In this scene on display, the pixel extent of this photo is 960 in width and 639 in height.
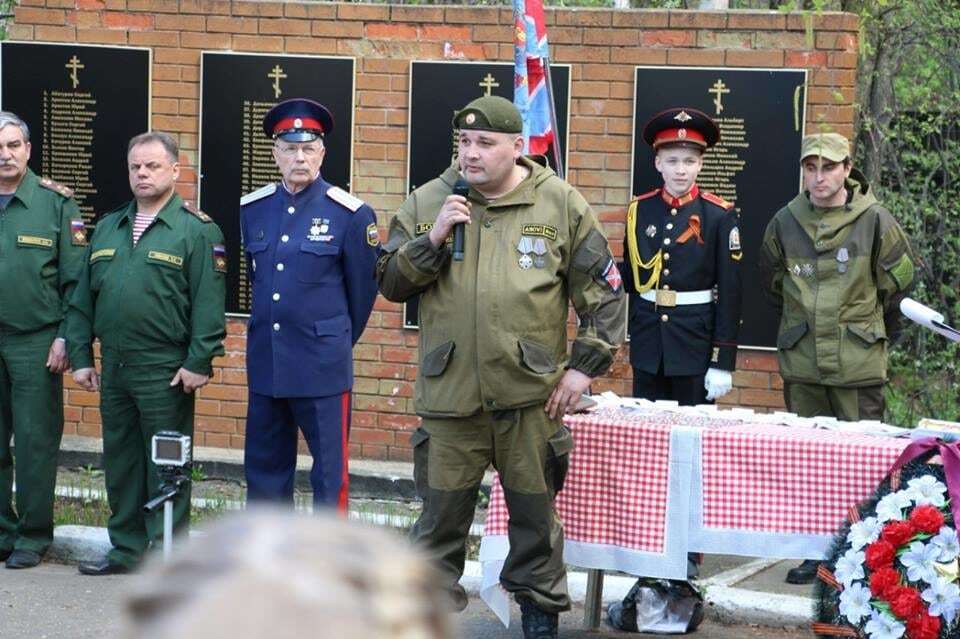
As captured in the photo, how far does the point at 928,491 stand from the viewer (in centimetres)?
467

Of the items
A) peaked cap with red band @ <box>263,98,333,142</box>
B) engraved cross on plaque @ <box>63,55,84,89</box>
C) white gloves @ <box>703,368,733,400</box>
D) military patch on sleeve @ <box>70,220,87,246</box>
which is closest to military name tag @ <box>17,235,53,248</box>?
military patch on sleeve @ <box>70,220,87,246</box>

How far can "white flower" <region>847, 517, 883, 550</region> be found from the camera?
4.71 metres

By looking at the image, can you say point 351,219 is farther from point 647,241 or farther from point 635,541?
point 635,541

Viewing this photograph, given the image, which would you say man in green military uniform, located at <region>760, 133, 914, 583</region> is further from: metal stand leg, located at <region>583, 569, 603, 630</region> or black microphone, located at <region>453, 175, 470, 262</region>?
black microphone, located at <region>453, 175, 470, 262</region>

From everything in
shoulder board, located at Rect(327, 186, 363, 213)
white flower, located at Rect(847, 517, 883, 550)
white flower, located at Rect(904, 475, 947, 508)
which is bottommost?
white flower, located at Rect(847, 517, 883, 550)

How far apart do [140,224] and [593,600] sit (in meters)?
2.55

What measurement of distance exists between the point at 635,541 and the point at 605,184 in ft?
10.4

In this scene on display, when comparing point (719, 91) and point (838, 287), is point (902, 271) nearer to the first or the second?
point (838, 287)

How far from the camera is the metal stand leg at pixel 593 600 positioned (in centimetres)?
573

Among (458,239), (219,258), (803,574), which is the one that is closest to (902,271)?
(803,574)

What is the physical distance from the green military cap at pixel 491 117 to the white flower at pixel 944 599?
6.73 feet

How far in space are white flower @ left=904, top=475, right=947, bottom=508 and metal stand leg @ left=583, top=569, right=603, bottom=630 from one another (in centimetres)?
142

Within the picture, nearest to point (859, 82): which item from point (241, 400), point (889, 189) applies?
point (889, 189)

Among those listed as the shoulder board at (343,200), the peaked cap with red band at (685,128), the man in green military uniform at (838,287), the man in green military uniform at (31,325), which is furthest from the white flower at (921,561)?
the man in green military uniform at (31,325)
